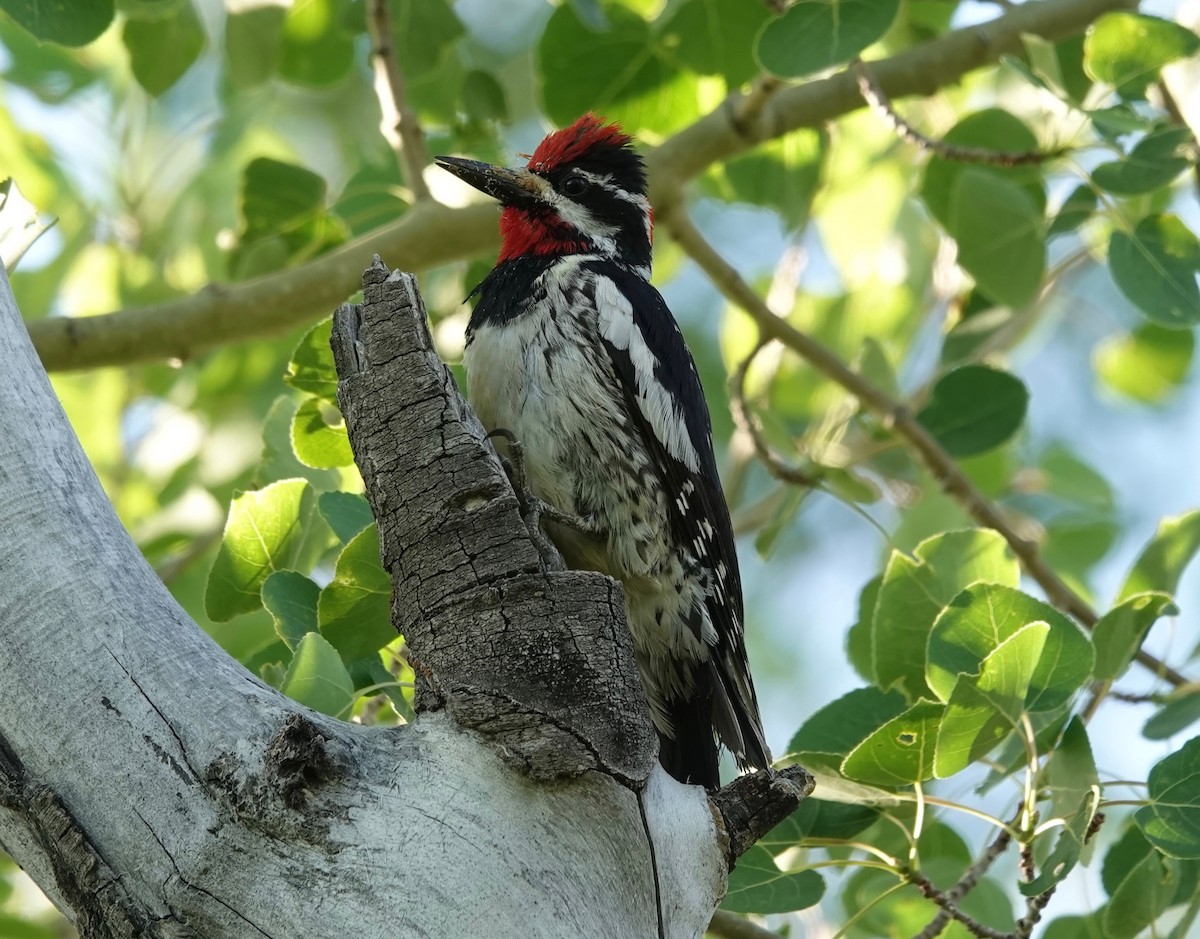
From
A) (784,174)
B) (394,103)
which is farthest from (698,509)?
(784,174)

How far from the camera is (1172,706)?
2.45 meters

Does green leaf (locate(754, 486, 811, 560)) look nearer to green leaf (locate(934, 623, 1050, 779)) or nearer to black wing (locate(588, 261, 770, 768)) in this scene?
black wing (locate(588, 261, 770, 768))

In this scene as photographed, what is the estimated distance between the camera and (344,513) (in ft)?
7.54

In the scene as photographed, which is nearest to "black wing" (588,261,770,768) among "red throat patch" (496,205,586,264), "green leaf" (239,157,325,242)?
"red throat patch" (496,205,586,264)

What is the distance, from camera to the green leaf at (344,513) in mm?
2264

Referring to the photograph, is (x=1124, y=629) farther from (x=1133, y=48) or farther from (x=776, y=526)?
(x=1133, y=48)

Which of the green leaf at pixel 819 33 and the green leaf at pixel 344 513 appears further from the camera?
the green leaf at pixel 819 33

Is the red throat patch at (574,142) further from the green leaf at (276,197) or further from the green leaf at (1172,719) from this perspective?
the green leaf at (1172,719)

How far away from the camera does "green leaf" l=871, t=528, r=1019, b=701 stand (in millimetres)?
2400

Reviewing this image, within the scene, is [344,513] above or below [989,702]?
above

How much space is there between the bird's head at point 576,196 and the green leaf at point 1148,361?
69.8 inches

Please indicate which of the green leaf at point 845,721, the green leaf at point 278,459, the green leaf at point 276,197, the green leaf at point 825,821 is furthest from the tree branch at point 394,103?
the green leaf at point 825,821

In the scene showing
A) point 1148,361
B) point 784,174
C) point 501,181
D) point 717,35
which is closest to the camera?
point 501,181

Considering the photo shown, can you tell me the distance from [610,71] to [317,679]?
7.12ft
